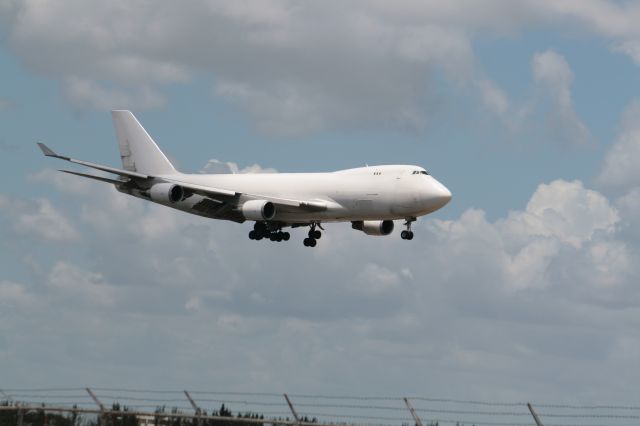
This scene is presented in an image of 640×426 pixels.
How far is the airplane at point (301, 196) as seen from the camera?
6975cm

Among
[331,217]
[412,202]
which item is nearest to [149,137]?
[331,217]

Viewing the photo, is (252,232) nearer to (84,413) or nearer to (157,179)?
(157,179)

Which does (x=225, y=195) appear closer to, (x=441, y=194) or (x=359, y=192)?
(x=359, y=192)

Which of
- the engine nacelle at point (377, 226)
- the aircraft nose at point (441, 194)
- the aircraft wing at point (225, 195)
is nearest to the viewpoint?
the aircraft nose at point (441, 194)

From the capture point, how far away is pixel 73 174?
3051 inches

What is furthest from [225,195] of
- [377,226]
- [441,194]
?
[441,194]

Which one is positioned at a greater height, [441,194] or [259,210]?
[259,210]

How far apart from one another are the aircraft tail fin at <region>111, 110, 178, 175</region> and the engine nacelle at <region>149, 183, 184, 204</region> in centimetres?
1210

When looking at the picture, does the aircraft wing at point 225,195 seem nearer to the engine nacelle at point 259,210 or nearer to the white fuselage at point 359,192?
the white fuselage at point 359,192

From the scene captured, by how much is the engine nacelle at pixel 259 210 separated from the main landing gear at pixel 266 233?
2548 millimetres

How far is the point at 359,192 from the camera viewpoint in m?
71.0

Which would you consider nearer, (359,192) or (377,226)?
(359,192)

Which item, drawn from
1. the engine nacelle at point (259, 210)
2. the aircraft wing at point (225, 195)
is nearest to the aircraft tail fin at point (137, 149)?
the aircraft wing at point (225, 195)

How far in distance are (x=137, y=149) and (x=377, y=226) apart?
22940 millimetres
